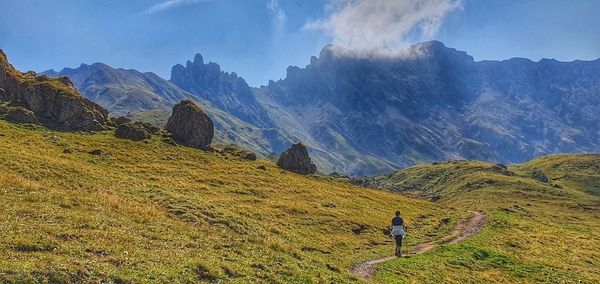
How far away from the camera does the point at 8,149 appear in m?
53.5

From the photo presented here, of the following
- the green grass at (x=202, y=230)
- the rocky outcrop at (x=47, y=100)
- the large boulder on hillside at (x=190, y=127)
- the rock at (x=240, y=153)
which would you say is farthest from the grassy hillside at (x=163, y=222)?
the rock at (x=240, y=153)

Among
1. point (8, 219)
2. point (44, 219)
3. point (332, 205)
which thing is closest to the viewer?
point (8, 219)

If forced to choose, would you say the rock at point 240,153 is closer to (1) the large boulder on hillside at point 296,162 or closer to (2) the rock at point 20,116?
(1) the large boulder on hillside at point 296,162

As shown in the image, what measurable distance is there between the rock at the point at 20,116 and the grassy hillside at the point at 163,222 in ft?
12.5

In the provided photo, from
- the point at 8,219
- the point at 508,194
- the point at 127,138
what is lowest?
the point at 8,219

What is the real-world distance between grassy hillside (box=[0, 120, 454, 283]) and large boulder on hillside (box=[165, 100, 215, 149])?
72.2ft

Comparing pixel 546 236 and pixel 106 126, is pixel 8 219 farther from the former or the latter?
pixel 106 126

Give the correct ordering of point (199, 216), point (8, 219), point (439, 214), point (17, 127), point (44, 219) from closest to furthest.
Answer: point (8, 219) → point (44, 219) → point (199, 216) → point (17, 127) → point (439, 214)

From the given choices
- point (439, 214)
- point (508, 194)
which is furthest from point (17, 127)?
point (508, 194)

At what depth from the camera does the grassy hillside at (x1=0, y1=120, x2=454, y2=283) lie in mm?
20938

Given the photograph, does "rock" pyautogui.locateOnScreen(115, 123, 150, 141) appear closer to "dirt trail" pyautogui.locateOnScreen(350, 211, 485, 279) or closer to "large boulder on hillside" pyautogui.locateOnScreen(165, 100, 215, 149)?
"large boulder on hillside" pyautogui.locateOnScreen(165, 100, 215, 149)

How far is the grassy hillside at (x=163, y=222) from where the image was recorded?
2094 cm

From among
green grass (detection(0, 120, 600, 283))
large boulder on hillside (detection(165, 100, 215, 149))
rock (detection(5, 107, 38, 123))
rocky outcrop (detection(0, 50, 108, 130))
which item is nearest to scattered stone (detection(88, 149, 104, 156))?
green grass (detection(0, 120, 600, 283))

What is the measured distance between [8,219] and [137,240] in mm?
7398
